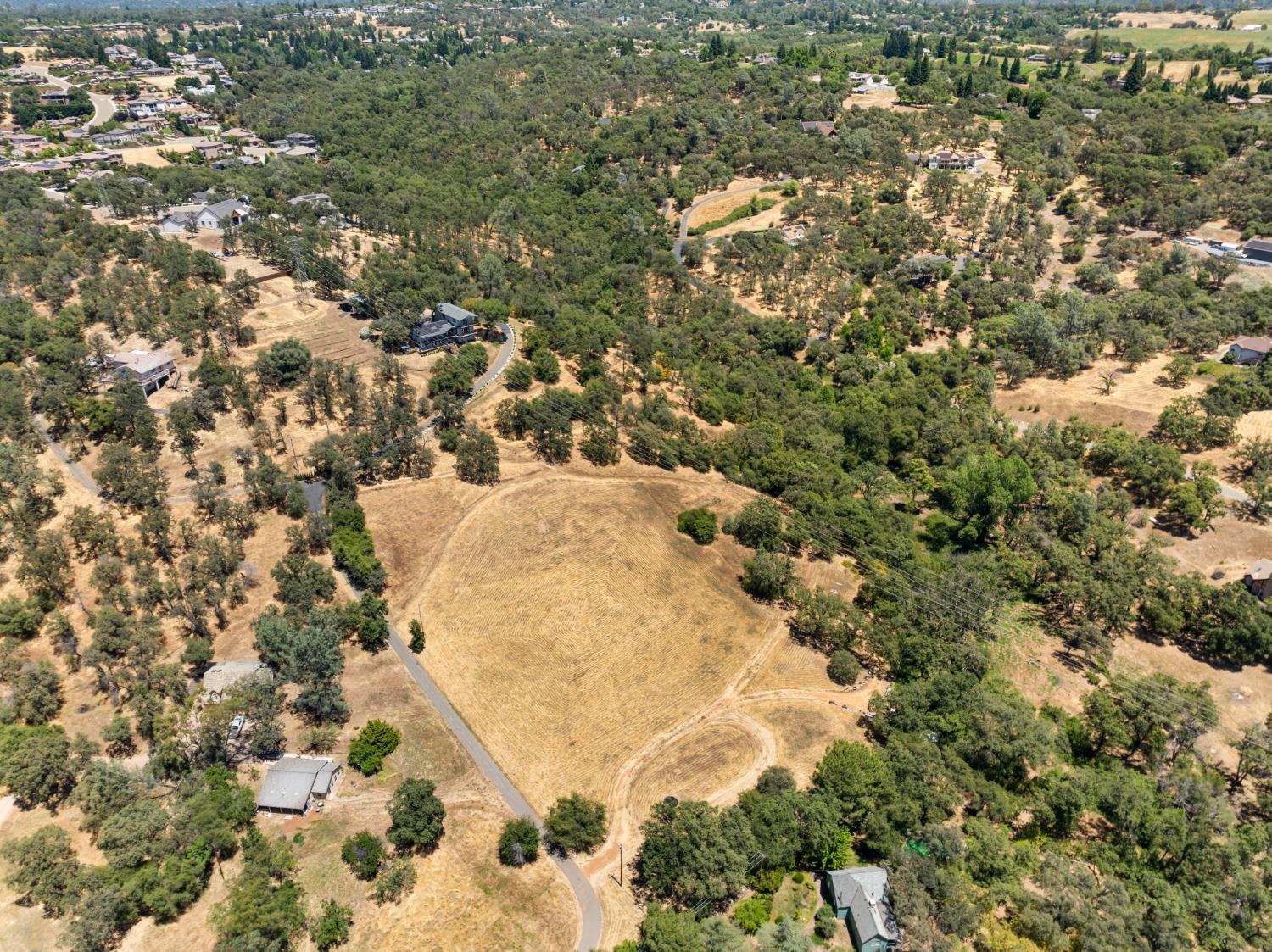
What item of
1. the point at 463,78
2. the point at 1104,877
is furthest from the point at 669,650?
the point at 463,78

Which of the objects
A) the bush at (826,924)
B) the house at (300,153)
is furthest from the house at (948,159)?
the bush at (826,924)

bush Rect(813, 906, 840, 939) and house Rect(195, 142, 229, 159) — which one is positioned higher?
house Rect(195, 142, 229, 159)

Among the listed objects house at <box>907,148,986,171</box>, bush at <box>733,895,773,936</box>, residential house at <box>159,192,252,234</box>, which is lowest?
bush at <box>733,895,773,936</box>

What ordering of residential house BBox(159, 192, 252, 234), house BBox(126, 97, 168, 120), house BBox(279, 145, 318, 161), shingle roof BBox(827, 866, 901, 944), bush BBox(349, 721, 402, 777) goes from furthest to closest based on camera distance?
house BBox(126, 97, 168, 120)
house BBox(279, 145, 318, 161)
residential house BBox(159, 192, 252, 234)
bush BBox(349, 721, 402, 777)
shingle roof BBox(827, 866, 901, 944)

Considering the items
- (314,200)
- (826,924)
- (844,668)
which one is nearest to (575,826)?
(826,924)

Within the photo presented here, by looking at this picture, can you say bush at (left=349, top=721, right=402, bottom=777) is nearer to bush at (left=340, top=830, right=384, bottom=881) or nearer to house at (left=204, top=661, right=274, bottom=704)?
bush at (left=340, top=830, right=384, bottom=881)

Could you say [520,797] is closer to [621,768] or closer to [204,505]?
[621,768]

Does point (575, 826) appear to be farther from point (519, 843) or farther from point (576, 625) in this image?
point (576, 625)

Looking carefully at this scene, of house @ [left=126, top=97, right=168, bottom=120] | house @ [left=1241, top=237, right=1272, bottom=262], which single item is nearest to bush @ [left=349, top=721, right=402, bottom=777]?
house @ [left=1241, top=237, right=1272, bottom=262]
